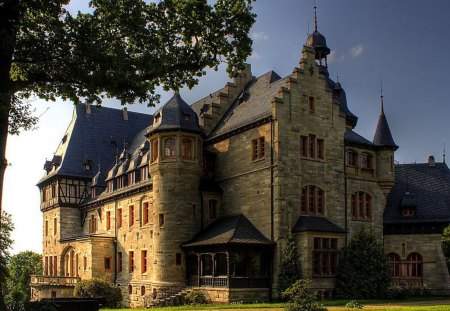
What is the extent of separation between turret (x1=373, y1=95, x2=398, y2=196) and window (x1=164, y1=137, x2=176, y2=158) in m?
14.8

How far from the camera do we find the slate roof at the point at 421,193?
149 feet

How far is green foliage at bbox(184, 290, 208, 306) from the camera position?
38281 mm

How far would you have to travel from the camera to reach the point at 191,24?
22.9 meters

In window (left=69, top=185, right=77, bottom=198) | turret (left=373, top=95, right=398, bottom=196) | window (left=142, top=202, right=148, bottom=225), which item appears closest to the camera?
turret (left=373, top=95, right=398, bottom=196)

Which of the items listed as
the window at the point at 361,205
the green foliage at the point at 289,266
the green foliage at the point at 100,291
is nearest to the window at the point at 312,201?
the green foliage at the point at 289,266

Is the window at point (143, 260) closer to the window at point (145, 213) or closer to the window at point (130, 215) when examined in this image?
the window at point (145, 213)

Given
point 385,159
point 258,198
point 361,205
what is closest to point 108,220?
point 258,198

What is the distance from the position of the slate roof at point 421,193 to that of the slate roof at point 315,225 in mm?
7543

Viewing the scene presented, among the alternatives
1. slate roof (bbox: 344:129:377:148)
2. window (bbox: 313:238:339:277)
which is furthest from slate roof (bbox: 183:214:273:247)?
slate roof (bbox: 344:129:377:148)

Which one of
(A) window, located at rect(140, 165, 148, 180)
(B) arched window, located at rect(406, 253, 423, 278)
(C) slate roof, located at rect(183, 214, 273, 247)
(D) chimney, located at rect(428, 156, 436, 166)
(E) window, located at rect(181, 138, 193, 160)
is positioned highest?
(E) window, located at rect(181, 138, 193, 160)

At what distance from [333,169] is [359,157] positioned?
3.27 meters

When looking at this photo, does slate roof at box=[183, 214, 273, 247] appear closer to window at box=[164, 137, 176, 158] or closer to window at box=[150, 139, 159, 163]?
window at box=[164, 137, 176, 158]

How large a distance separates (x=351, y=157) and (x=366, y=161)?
6.22 ft

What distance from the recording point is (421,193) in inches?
1849
